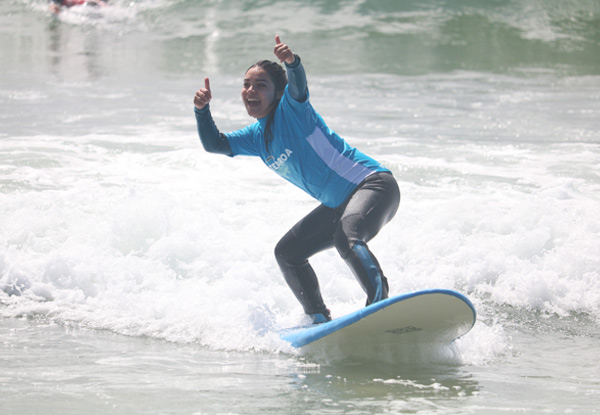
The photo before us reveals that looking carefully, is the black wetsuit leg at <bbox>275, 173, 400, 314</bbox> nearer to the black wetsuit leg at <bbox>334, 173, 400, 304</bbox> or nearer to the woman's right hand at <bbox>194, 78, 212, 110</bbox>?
the black wetsuit leg at <bbox>334, 173, 400, 304</bbox>

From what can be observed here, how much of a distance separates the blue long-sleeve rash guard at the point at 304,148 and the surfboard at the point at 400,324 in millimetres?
729

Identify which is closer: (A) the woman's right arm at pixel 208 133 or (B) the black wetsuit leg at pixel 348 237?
(B) the black wetsuit leg at pixel 348 237

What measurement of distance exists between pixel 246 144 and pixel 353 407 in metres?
1.71

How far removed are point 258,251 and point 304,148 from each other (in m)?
2.65

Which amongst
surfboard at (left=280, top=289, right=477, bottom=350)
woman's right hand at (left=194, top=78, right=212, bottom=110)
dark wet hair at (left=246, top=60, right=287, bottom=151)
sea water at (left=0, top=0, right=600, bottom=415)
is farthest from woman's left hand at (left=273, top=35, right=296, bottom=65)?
sea water at (left=0, top=0, right=600, bottom=415)

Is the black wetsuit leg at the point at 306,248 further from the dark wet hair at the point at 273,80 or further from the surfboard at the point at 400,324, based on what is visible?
the dark wet hair at the point at 273,80

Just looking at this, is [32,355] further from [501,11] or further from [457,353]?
[501,11]

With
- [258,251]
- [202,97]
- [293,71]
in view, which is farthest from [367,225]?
[258,251]

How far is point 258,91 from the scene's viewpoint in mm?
4492

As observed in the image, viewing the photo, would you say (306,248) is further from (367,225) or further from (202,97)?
(202,97)

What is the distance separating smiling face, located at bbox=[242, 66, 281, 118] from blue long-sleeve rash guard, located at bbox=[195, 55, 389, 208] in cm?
7

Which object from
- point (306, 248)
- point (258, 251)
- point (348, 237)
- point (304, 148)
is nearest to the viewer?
point (348, 237)

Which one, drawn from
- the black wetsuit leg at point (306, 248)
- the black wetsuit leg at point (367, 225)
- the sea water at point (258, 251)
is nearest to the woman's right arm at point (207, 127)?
the black wetsuit leg at point (306, 248)

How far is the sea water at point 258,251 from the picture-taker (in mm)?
4031
